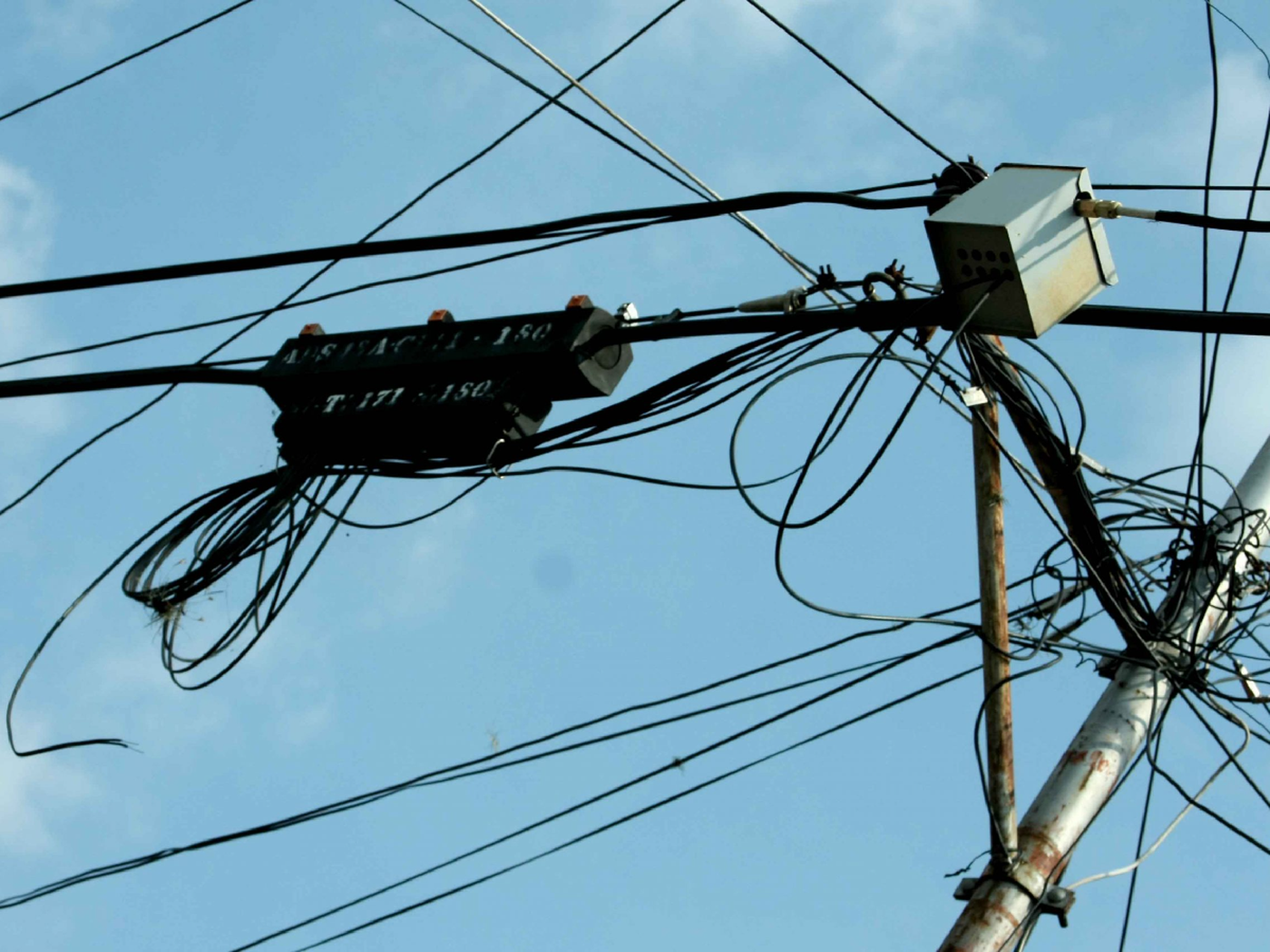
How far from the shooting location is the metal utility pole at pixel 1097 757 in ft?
15.0

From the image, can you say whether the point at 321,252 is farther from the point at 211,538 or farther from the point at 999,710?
the point at 999,710

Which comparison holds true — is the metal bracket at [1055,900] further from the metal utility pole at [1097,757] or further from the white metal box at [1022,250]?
the white metal box at [1022,250]

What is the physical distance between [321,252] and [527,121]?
120cm

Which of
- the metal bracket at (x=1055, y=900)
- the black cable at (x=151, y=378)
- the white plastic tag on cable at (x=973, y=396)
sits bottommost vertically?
the metal bracket at (x=1055, y=900)

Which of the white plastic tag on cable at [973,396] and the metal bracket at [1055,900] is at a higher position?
the white plastic tag on cable at [973,396]

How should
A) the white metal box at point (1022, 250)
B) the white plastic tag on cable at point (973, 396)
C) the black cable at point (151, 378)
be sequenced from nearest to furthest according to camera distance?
the white metal box at point (1022, 250)
the white plastic tag on cable at point (973, 396)
the black cable at point (151, 378)

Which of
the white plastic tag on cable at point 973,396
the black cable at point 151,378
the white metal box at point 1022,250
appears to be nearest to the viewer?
the white metal box at point 1022,250

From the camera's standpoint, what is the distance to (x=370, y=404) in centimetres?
529

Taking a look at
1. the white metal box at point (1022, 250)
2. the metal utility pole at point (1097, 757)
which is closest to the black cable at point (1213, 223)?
the white metal box at point (1022, 250)

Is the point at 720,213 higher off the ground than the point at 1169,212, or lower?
higher

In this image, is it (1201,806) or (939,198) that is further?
(1201,806)

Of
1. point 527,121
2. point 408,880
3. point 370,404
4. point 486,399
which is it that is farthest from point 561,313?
point 408,880

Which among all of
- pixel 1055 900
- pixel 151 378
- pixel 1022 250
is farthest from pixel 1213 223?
pixel 151 378

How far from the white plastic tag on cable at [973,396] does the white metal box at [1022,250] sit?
0.33 meters
